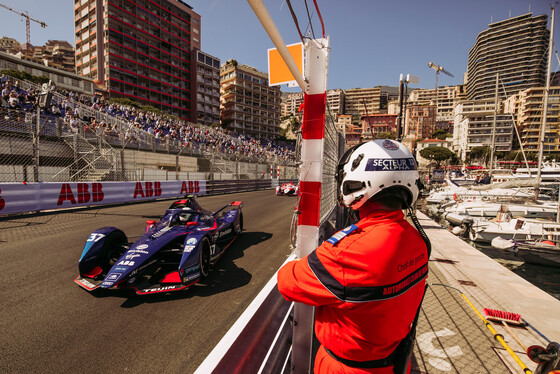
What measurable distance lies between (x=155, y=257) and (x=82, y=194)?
8234 mm

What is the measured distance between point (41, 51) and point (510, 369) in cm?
14316

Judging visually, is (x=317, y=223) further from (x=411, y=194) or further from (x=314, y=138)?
(x=411, y=194)

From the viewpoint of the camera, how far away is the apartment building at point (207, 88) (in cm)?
6384

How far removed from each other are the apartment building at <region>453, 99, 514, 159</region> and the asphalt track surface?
97.5m

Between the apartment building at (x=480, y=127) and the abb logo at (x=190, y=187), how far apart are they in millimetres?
91097

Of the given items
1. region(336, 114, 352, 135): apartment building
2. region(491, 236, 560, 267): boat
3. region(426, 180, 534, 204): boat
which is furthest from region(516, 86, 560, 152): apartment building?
region(336, 114, 352, 135): apartment building

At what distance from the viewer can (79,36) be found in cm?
5791

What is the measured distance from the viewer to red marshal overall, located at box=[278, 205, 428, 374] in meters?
1.10

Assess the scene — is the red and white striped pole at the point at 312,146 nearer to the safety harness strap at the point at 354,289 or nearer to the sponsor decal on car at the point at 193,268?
the safety harness strap at the point at 354,289

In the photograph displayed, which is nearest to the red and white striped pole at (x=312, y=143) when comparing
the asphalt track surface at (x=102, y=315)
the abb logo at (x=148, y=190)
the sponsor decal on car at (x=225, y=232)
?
the asphalt track surface at (x=102, y=315)

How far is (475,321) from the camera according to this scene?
314 cm

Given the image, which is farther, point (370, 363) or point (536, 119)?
point (536, 119)

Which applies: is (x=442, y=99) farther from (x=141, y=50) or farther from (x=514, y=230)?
(x=514, y=230)

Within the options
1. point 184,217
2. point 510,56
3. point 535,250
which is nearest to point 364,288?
point 184,217
